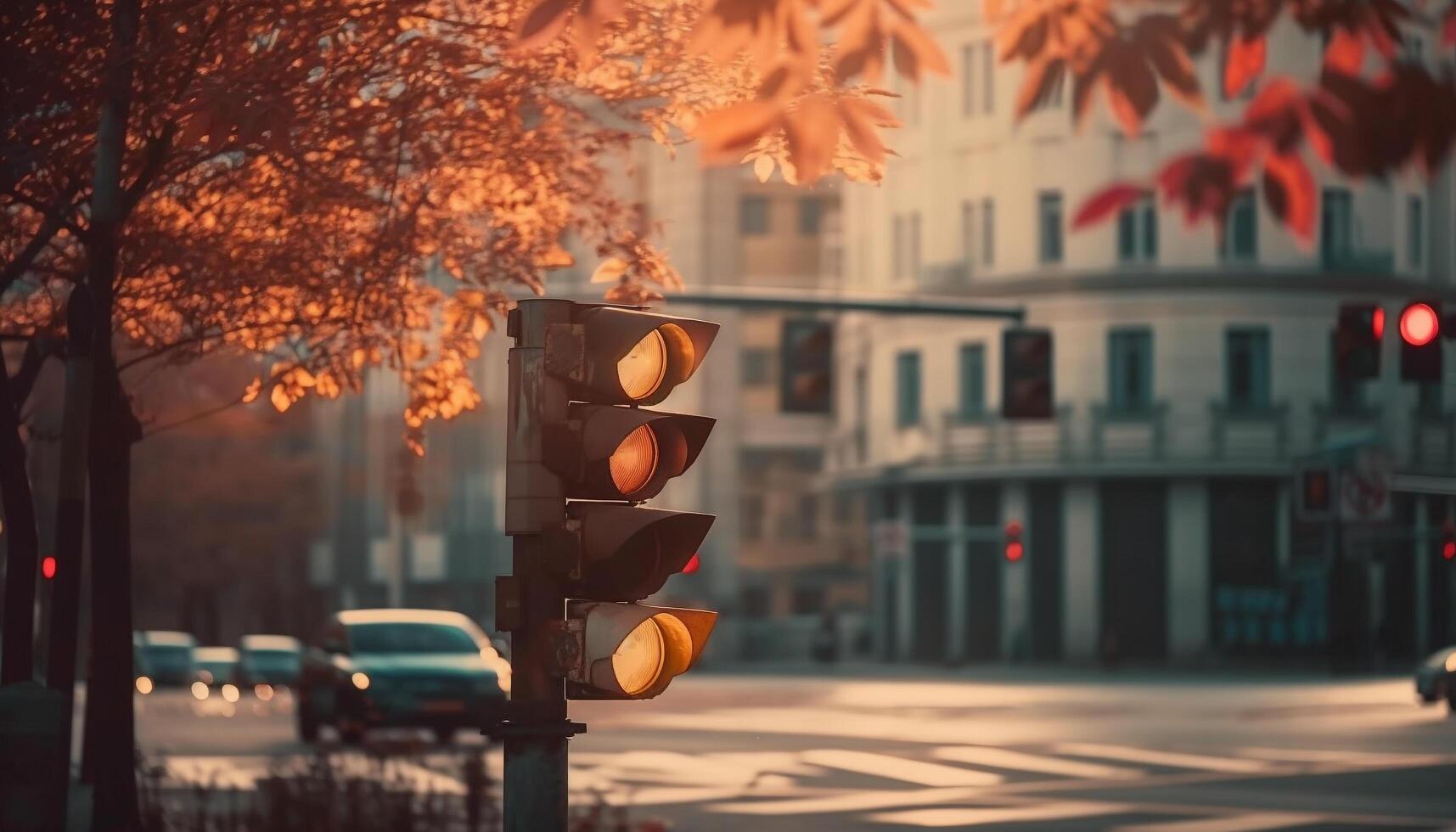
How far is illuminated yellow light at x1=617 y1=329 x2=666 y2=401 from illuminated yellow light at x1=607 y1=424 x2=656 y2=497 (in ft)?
0.39

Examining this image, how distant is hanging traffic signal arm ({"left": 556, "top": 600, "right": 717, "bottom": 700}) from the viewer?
6.18 m

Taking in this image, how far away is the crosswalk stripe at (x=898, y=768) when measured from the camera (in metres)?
20.7

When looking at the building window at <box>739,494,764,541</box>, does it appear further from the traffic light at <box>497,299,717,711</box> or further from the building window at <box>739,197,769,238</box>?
the traffic light at <box>497,299,717,711</box>

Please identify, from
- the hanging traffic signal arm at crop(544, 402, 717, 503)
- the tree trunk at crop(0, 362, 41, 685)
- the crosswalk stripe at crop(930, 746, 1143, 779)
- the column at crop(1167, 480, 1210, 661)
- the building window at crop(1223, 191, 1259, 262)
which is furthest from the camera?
the column at crop(1167, 480, 1210, 661)

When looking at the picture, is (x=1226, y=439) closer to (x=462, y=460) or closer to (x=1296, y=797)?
(x=462, y=460)

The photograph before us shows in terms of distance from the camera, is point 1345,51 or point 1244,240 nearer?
point 1345,51

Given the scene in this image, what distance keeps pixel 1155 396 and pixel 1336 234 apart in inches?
253

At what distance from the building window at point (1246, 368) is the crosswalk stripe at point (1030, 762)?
40.9m

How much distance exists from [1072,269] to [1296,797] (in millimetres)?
47436

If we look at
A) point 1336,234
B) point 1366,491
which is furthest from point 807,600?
point 1366,491

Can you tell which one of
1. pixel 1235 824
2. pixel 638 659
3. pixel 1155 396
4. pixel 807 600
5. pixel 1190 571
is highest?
pixel 1155 396

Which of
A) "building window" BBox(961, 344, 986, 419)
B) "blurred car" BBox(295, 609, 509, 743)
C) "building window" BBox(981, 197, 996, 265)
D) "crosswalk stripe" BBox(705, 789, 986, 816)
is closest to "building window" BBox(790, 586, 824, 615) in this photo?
"building window" BBox(961, 344, 986, 419)

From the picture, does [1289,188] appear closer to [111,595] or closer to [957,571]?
[111,595]

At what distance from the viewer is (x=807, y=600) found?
85.2 meters
